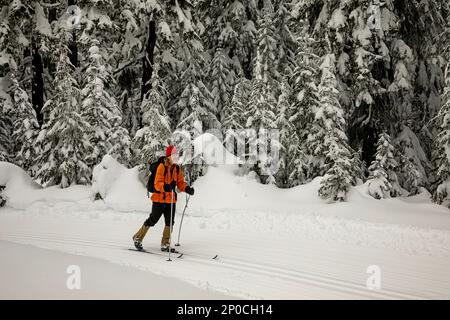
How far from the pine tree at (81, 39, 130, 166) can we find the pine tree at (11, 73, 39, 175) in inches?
200

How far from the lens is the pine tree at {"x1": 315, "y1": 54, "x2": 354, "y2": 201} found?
14312mm

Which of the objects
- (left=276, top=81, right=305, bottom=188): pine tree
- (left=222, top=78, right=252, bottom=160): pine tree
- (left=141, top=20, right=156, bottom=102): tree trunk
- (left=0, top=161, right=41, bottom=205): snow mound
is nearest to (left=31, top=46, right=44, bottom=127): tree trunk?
(left=0, top=161, right=41, bottom=205): snow mound

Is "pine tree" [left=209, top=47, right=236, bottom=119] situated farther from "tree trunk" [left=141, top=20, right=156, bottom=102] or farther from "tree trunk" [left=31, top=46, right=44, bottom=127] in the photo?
"tree trunk" [left=31, top=46, right=44, bottom=127]

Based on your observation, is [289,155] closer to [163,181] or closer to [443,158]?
[443,158]

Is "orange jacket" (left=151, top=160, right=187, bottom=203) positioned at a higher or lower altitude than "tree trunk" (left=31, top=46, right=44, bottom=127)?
lower

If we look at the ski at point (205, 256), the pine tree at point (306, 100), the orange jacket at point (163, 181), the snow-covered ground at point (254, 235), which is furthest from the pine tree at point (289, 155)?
the ski at point (205, 256)

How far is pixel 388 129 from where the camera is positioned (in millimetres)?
17688

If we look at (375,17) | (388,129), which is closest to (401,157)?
(388,129)

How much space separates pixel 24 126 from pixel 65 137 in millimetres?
6932

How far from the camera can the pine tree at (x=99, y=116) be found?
1853 cm

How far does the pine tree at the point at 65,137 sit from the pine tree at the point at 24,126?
15.1ft

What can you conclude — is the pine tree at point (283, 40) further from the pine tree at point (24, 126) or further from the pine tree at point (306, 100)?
the pine tree at point (24, 126)

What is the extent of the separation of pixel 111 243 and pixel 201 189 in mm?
6488

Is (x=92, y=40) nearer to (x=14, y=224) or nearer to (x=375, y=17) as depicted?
(x=14, y=224)
